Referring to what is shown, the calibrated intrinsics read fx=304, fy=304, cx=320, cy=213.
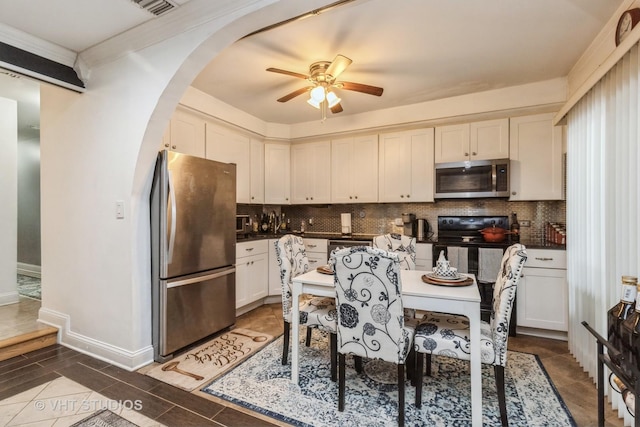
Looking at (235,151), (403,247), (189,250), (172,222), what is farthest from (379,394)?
(235,151)

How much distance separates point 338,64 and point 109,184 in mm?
2063

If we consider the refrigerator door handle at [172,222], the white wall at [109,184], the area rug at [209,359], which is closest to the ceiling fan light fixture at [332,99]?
the white wall at [109,184]

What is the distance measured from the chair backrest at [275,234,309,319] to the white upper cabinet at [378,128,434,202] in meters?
1.68

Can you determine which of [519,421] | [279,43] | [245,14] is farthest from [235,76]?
[519,421]

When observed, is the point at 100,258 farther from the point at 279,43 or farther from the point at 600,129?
the point at 600,129

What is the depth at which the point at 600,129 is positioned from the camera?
204 cm

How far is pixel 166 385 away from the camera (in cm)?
216

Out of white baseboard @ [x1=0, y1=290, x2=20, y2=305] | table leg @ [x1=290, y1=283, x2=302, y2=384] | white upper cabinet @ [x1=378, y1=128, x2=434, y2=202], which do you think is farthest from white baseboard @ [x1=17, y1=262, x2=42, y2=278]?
white upper cabinet @ [x1=378, y1=128, x2=434, y2=202]

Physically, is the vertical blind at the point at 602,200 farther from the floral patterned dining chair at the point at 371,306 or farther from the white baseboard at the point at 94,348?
the white baseboard at the point at 94,348

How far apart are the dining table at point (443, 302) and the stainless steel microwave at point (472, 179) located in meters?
1.76

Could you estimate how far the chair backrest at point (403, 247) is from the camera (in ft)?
9.27

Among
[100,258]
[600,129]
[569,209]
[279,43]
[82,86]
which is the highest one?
[279,43]

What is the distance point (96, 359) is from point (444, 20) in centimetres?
376

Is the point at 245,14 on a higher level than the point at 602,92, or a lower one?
higher
